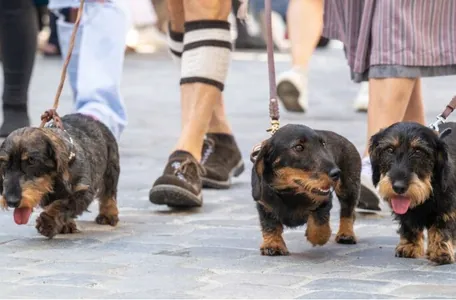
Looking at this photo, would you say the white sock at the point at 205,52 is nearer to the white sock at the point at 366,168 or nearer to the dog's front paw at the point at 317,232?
the white sock at the point at 366,168

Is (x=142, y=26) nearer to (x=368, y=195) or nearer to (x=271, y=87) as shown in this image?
(x=368, y=195)

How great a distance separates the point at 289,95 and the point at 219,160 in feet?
10.6

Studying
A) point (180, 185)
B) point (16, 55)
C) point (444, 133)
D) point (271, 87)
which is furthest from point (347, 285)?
point (16, 55)

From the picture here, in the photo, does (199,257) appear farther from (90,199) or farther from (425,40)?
(425,40)

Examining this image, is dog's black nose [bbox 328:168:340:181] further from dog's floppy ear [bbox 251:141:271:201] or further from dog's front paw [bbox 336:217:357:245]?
dog's front paw [bbox 336:217:357:245]

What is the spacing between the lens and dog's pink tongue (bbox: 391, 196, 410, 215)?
4.84 meters

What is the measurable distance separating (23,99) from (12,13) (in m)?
0.58

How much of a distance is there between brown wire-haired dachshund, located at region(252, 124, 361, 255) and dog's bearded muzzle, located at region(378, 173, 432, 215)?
7.7 inches

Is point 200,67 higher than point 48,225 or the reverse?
higher

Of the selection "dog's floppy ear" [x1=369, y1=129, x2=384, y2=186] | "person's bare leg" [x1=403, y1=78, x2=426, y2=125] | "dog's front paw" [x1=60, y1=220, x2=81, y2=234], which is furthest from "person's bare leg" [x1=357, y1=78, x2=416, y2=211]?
"dog's front paw" [x1=60, y1=220, x2=81, y2=234]

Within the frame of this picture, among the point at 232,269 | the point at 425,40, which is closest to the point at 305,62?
the point at 425,40

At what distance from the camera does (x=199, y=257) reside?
16.8 ft

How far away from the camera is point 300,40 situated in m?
10.0

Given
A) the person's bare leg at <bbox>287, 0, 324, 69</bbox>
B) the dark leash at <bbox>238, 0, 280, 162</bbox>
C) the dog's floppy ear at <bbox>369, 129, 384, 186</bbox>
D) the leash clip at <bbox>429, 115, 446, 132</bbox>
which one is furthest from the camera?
the person's bare leg at <bbox>287, 0, 324, 69</bbox>
